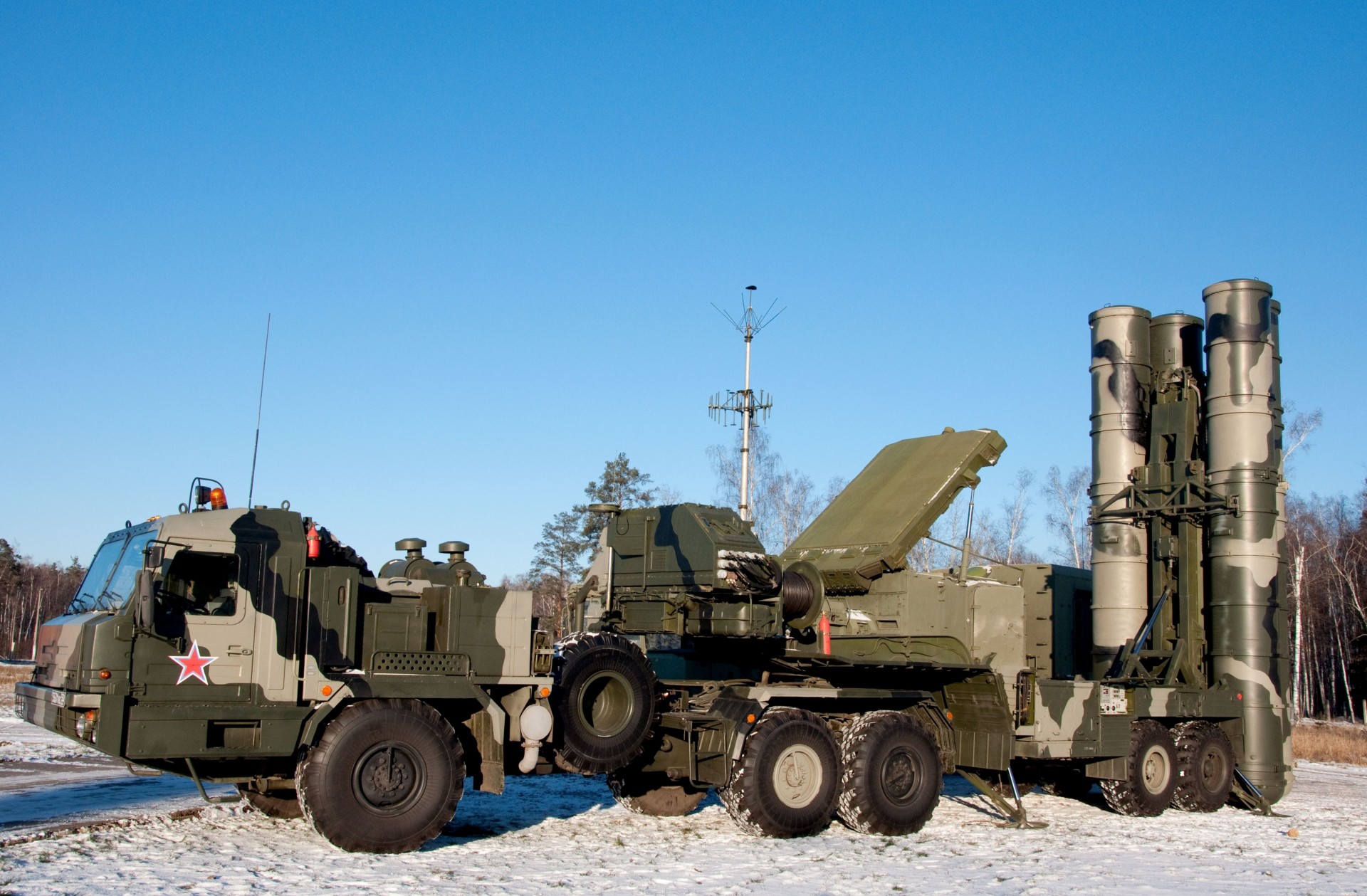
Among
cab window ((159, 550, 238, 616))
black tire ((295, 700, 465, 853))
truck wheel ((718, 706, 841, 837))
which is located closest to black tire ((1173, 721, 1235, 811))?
truck wheel ((718, 706, 841, 837))

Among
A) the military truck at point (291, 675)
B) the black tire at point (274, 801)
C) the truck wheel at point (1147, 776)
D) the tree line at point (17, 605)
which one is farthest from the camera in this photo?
the tree line at point (17, 605)

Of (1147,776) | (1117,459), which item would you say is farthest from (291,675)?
(1117,459)

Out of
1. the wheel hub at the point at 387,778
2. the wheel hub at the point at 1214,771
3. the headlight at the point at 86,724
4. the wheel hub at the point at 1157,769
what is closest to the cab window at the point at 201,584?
the headlight at the point at 86,724

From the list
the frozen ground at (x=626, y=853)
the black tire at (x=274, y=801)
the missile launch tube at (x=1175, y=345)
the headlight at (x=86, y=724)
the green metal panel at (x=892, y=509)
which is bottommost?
the frozen ground at (x=626, y=853)

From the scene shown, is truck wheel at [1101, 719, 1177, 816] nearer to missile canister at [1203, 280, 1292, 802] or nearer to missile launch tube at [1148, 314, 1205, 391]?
missile canister at [1203, 280, 1292, 802]

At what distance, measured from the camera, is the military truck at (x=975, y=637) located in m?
9.98

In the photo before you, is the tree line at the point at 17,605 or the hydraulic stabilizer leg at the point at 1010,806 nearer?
the hydraulic stabilizer leg at the point at 1010,806

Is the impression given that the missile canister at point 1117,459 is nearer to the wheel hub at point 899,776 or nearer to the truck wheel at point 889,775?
the truck wheel at point 889,775

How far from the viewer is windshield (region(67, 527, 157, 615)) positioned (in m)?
8.20

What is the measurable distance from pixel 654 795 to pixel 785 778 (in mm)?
1792

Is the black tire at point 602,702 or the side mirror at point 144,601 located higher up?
the side mirror at point 144,601

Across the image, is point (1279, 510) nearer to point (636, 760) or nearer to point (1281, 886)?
point (1281, 886)

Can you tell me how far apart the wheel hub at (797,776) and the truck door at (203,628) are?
4255 mm

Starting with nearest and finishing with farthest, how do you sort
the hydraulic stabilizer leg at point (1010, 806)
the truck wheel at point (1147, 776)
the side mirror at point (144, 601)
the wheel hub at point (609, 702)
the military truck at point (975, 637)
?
the side mirror at point (144, 601), the wheel hub at point (609, 702), the military truck at point (975, 637), the hydraulic stabilizer leg at point (1010, 806), the truck wheel at point (1147, 776)
